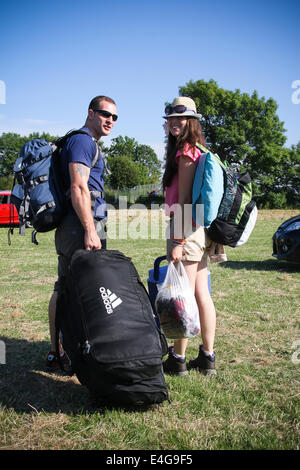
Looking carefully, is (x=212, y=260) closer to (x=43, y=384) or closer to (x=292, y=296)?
(x=43, y=384)

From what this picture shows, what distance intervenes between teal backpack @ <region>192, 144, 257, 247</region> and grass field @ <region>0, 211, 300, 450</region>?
3.59 ft

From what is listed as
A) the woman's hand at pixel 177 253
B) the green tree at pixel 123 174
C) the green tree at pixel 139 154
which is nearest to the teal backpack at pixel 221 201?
the woman's hand at pixel 177 253

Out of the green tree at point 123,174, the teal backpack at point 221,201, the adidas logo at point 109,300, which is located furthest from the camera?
the green tree at point 123,174

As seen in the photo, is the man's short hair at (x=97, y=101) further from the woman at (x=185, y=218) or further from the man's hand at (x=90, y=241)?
the man's hand at (x=90, y=241)

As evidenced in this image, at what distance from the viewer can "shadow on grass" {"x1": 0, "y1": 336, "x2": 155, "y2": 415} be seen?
96.9 inches

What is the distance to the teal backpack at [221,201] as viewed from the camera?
2609mm

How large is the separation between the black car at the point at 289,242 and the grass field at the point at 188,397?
75.7 inches

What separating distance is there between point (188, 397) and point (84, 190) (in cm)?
162

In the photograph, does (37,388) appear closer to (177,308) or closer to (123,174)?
(177,308)

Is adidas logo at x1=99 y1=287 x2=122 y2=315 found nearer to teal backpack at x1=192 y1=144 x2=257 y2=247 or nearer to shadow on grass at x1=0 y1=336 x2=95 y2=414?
shadow on grass at x1=0 y1=336 x2=95 y2=414

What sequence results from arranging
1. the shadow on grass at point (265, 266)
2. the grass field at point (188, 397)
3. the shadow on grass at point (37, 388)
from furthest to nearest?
the shadow on grass at point (265, 266) → the shadow on grass at point (37, 388) → the grass field at point (188, 397)

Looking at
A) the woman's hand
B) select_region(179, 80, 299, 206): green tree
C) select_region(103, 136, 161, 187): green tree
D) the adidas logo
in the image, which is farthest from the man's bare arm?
select_region(103, 136, 161, 187): green tree

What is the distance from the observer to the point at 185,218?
2.73m
